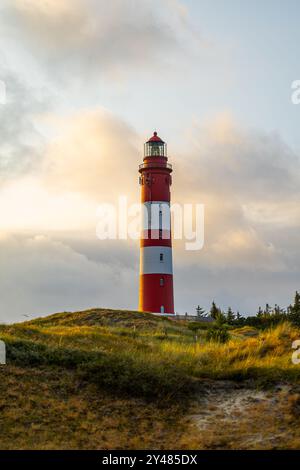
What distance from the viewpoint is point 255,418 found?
13.0 m

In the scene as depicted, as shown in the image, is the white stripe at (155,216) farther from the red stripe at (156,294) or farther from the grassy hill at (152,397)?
the grassy hill at (152,397)

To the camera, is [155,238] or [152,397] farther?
[155,238]

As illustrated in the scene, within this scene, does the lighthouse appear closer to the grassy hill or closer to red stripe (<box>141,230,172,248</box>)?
red stripe (<box>141,230,172,248</box>)

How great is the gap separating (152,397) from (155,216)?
38.1 metres

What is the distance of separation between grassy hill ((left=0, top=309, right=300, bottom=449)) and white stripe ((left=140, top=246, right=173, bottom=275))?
32.2m

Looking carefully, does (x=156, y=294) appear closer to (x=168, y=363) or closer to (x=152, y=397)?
(x=168, y=363)

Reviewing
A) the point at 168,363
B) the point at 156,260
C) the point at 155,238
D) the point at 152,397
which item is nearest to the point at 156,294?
the point at 156,260

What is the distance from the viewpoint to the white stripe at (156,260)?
50875 mm

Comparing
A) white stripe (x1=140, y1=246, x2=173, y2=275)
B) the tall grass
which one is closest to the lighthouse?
white stripe (x1=140, y1=246, x2=173, y2=275)

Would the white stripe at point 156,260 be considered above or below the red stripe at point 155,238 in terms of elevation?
below

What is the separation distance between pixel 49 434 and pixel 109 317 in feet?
105

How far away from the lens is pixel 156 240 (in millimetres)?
51375

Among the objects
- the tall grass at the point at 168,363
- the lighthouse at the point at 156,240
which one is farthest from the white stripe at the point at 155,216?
the tall grass at the point at 168,363
